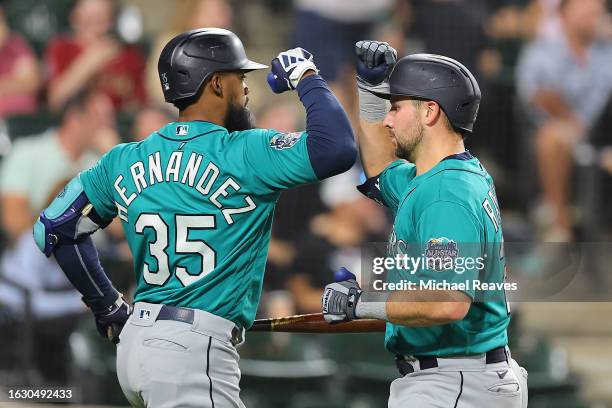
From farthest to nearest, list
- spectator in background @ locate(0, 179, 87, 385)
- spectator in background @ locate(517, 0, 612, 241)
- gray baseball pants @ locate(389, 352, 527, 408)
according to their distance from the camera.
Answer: spectator in background @ locate(517, 0, 612, 241)
spectator in background @ locate(0, 179, 87, 385)
gray baseball pants @ locate(389, 352, 527, 408)

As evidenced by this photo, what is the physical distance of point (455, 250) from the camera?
11.1ft

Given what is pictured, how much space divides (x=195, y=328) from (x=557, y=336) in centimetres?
423

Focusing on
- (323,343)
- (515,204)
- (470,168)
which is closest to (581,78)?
(515,204)

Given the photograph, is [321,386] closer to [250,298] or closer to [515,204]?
[515,204]

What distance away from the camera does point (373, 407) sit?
643 centimetres

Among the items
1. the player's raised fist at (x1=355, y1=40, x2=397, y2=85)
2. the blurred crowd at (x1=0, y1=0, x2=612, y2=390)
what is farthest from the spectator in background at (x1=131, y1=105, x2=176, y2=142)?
the player's raised fist at (x1=355, y1=40, x2=397, y2=85)

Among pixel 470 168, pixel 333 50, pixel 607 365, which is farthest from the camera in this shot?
pixel 333 50

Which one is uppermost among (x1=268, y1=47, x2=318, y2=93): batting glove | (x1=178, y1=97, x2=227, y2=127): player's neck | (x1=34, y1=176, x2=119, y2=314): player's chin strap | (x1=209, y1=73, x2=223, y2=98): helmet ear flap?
(x1=268, y1=47, x2=318, y2=93): batting glove

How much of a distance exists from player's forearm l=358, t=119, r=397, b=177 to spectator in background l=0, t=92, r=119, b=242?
325 cm

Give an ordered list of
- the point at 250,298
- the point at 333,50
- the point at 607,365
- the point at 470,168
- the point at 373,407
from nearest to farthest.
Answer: the point at 470,168, the point at 250,298, the point at 373,407, the point at 607,365, the point at 333,50

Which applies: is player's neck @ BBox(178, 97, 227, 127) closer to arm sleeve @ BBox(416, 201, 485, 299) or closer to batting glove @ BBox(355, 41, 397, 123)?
batting glove @ BBox(355, 41, 397, 123)

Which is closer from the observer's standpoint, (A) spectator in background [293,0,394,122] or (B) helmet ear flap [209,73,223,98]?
(B) helmet ear flap [209,73,223,98]

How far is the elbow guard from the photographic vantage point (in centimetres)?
405

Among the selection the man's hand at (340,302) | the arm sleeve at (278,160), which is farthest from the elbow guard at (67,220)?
the man's hand at (340,302)
